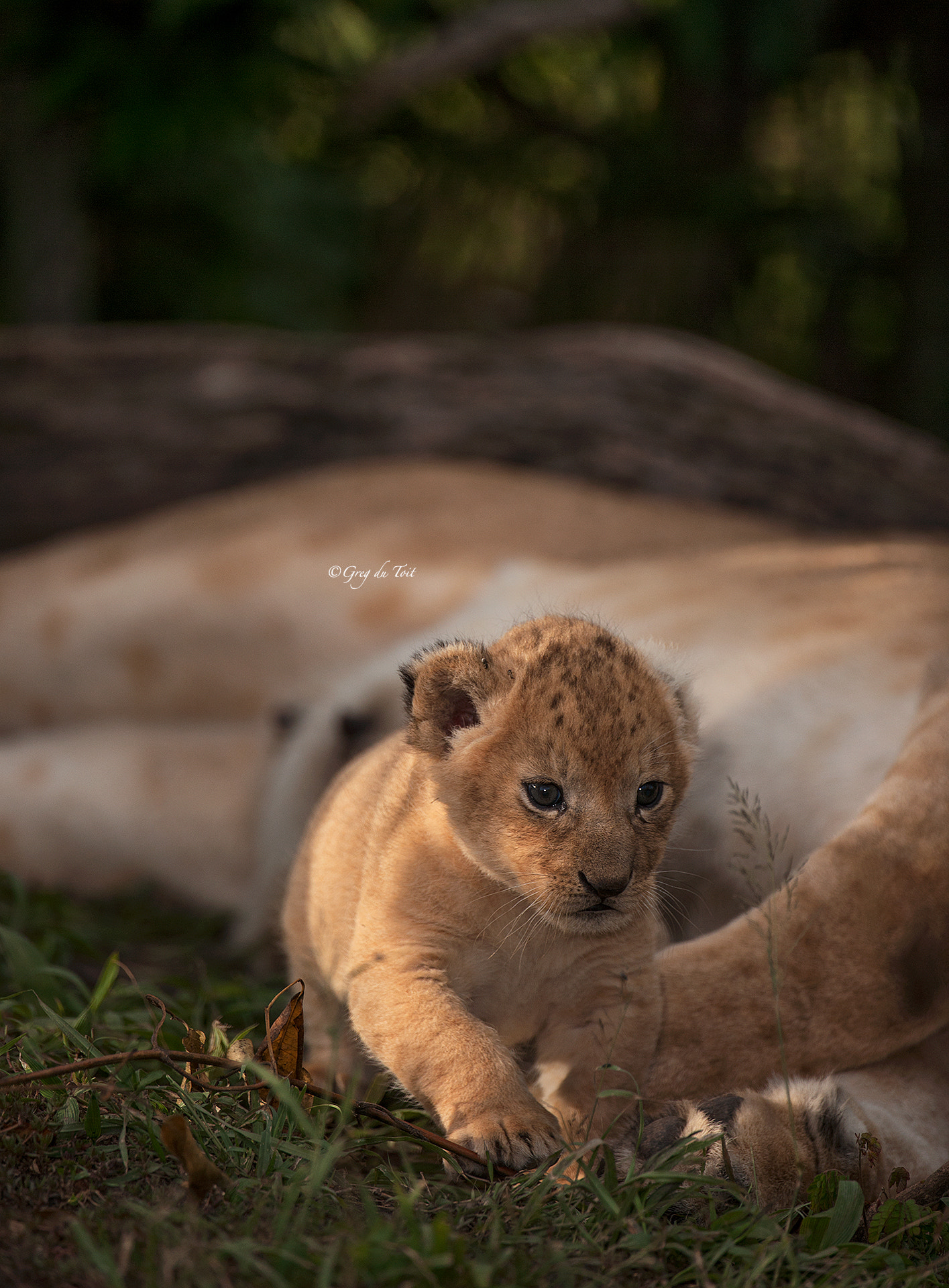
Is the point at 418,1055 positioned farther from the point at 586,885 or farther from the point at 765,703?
the point at 765,703

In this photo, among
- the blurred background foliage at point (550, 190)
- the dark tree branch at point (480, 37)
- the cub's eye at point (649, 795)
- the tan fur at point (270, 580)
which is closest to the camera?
the cub's eye at point (649, 795)

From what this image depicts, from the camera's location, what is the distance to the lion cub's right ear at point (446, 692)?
1.22 meters

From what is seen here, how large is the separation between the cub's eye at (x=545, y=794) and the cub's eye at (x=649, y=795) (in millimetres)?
79

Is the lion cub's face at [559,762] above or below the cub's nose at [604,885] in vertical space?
above

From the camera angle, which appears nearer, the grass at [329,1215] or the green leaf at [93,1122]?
the grass at [329,1215]

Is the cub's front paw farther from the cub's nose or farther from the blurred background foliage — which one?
the blurred background foliage

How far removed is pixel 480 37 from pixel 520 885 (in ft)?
14.1

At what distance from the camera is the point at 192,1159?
3.65 ft

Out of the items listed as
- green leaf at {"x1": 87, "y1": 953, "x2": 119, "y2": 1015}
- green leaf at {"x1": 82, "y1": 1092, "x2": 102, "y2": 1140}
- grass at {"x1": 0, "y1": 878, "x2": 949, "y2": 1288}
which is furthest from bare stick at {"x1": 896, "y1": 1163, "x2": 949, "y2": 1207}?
green leaf at {"x1": 87, "y1": 953, "x2": 119, "y2": 1015}

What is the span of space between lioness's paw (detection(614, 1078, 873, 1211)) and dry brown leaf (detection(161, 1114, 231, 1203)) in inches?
16.2

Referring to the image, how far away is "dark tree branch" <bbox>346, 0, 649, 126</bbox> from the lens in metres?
4.71

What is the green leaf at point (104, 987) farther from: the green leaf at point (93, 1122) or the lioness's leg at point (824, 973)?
the lioness's leg at point (824, 973)

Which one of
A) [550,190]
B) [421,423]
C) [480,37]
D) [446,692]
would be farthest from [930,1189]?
[550,190]

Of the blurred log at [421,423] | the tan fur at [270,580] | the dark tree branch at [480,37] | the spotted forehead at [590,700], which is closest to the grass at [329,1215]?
the spotted forehead at [590,700]
